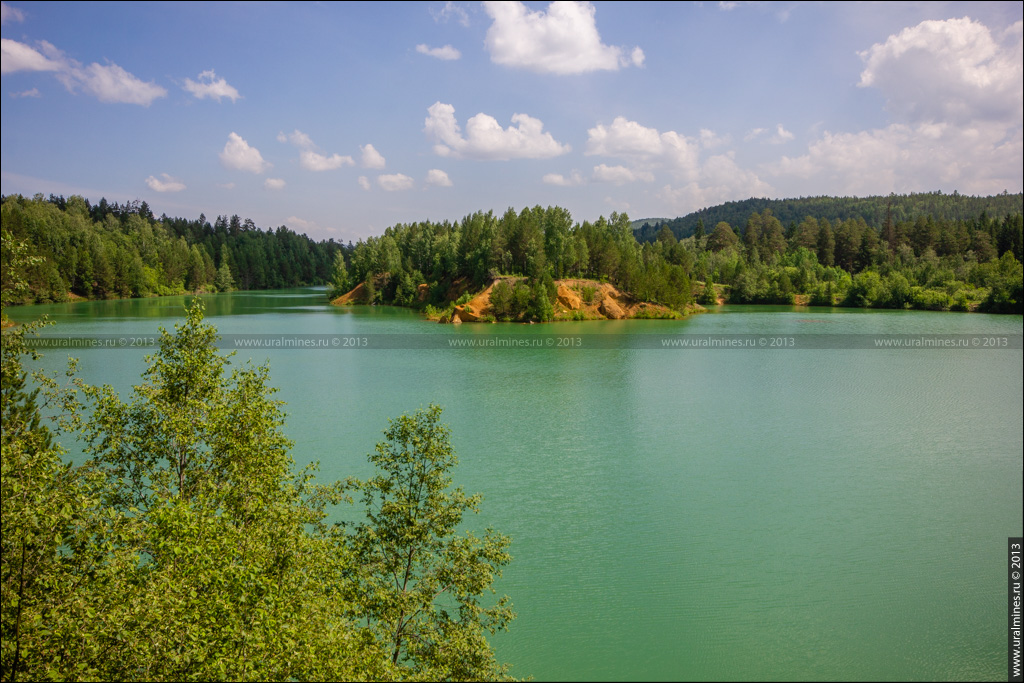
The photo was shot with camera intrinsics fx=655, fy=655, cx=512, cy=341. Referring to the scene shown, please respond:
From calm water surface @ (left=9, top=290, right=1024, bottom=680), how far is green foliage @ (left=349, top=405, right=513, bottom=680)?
2708 mm

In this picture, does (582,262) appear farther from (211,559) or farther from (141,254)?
(141,254)

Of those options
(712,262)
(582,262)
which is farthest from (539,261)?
(712,262)

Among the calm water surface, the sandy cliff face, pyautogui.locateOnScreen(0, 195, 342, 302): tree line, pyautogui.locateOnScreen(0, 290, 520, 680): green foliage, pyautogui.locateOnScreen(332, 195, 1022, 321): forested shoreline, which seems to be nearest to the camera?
pyautogui.locateOnScreen(0, 290, 520, 680): green foliage

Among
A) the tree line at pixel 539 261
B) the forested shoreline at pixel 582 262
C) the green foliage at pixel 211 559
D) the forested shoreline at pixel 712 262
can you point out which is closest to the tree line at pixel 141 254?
the forested shoreline at pixel 582 262

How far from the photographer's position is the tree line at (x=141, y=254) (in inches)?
3583

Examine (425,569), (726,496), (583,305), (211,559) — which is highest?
(583,305)

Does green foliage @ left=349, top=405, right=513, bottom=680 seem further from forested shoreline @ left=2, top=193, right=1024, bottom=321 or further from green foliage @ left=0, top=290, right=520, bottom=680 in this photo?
forested shoreline @ left=2, top=193, right=1024, bottom=321

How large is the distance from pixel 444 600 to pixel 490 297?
57522mm

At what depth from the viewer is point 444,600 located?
12883 mm

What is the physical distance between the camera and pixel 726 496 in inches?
716

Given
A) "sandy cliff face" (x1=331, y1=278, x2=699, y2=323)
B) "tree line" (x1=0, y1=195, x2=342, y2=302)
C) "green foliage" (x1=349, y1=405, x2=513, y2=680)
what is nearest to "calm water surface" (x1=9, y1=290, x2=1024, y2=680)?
"green foliage" (x1=349, y1=405, x2=513, y2=680)

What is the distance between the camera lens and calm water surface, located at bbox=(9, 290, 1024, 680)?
11.6m

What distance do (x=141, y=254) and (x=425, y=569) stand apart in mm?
125356

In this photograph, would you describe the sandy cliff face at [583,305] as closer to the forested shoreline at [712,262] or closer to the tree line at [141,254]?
the forested shoreline at [712,262]
